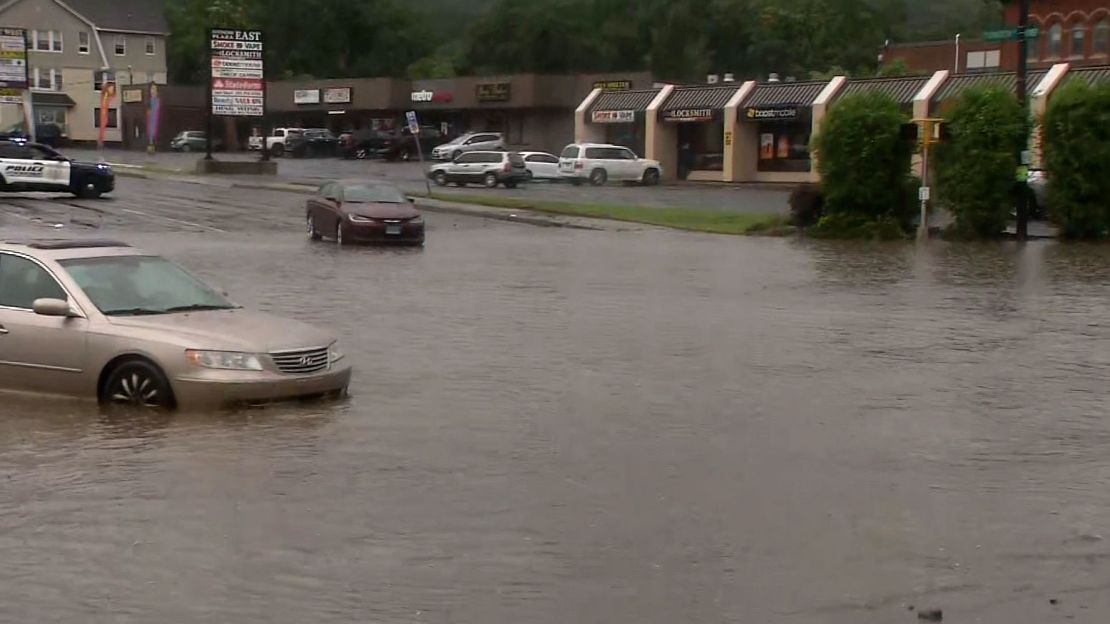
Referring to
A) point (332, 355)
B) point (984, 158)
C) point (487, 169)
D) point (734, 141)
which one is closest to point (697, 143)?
point (734, 141)

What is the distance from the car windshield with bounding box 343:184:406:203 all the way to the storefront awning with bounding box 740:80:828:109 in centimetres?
3153

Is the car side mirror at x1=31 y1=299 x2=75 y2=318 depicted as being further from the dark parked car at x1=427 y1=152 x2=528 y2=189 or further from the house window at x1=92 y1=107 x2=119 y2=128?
the house window at x1=92 y1=107 x2=119 y2=128

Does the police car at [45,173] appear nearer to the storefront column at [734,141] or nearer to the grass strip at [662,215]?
the grass strip at [662,215]

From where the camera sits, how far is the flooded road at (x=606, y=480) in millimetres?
7023

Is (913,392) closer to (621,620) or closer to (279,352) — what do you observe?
(279,352)

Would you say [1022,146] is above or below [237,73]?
below

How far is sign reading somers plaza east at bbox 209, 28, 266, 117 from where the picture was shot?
57.3 m

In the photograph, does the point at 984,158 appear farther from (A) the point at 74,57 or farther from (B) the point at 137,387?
(A) the point at 74,57

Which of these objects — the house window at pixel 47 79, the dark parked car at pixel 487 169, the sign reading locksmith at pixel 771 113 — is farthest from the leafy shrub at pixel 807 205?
the house window at pixel 47 79

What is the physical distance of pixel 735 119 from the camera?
63.0 metres

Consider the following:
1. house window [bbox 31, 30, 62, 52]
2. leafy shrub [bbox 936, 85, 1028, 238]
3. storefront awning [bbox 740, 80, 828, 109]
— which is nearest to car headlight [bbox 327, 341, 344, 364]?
leafy shrub [bbox 936, 85, 1028, 238]

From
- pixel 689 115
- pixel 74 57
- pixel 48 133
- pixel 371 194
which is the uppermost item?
pixel 74 57

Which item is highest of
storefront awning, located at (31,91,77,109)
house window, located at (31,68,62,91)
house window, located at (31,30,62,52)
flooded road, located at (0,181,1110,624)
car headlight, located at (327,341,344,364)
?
house window, located at (31,30,62,52)

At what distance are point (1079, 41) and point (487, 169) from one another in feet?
95.6
